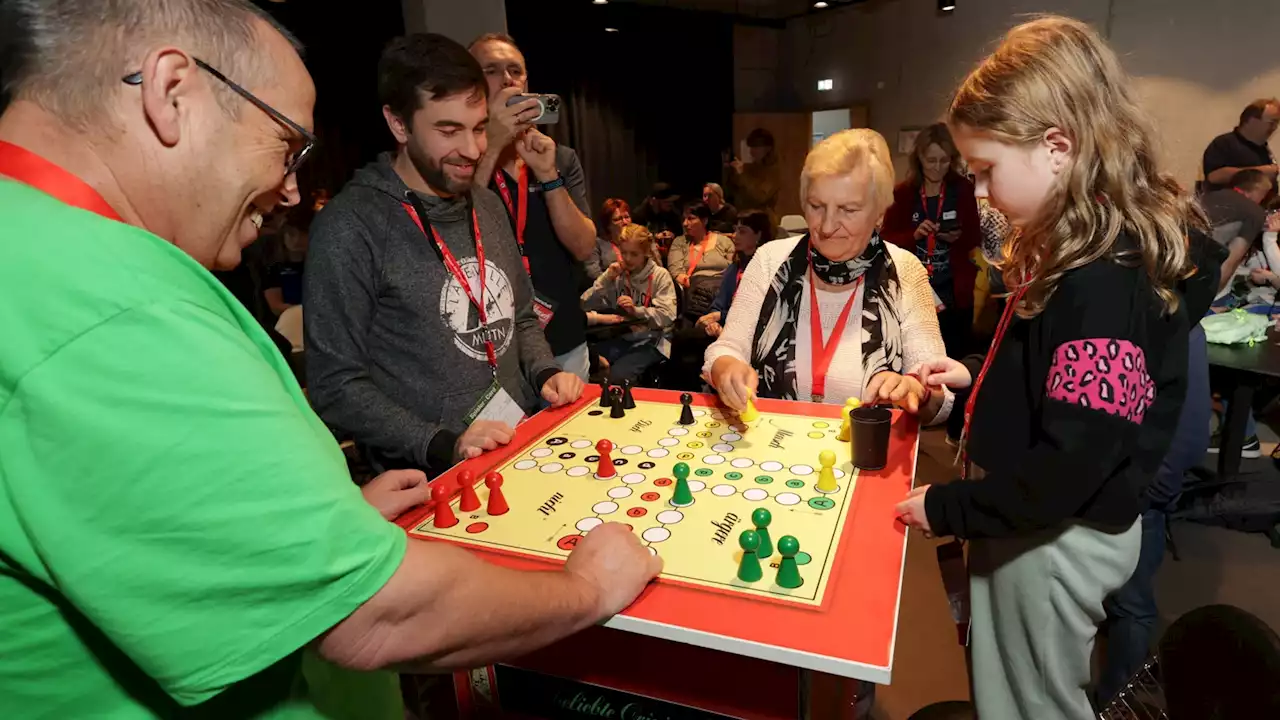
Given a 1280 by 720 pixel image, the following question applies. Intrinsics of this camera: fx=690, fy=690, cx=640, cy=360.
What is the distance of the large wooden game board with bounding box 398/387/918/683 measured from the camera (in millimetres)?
963

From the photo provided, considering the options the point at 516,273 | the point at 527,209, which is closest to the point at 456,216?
the point at 516,273

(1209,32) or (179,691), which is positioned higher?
(1209,32)

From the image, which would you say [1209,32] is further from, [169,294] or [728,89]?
[169,294]

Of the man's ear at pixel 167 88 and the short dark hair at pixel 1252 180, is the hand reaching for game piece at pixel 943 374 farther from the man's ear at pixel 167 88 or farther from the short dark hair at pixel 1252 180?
the short dark hair at pixel 1252 180

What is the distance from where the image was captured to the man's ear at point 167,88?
63cm

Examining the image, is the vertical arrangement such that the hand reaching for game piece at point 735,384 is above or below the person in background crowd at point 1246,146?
below

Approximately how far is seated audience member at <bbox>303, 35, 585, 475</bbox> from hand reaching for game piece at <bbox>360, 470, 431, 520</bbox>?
220mm

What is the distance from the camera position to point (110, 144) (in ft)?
2.06

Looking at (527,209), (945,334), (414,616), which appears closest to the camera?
(414,616)

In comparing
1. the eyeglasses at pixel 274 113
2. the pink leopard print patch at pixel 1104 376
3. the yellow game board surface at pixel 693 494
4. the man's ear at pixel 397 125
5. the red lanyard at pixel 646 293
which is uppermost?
the man's ear at pixel 397 125

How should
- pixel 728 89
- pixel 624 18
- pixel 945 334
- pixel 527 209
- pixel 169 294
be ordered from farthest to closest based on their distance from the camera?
pixel 728 89 < pixel 624 18 < pixel 945 334 < pixel 527 209 < pixel 169 294

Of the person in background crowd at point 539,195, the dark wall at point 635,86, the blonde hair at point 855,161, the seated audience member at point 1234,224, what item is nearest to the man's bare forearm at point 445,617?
the blonde hair at point 855,161

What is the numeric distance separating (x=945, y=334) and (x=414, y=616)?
4461mm

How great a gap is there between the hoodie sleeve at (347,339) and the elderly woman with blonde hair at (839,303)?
808mm
